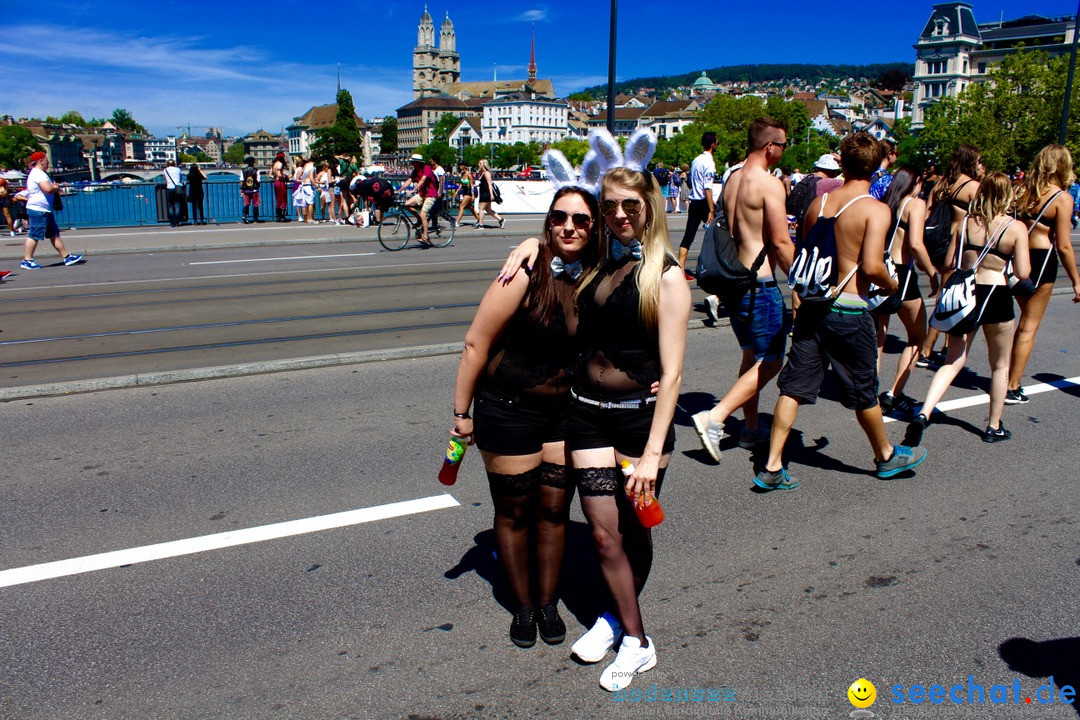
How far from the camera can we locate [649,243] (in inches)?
117

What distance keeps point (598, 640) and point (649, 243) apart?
1.49 metres

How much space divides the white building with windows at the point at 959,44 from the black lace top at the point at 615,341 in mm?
136856

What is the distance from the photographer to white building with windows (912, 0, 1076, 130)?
12381cm

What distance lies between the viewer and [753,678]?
305cm

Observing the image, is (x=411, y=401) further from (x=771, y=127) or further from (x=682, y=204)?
(x=682, y=204)

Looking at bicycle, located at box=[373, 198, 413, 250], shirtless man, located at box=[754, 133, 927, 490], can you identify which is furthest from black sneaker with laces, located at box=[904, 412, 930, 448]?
bicycle, located at box=[373, 198, 413, 250]

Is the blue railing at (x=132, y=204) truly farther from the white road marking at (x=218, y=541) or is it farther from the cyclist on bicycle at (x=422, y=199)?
the white road marking at (x=218, y=541)

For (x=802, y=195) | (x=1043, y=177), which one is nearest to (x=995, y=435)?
(x=1043, y=177)

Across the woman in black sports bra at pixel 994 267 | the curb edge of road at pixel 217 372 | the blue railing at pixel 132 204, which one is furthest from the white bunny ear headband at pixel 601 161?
the blue railing at pixel 132 204

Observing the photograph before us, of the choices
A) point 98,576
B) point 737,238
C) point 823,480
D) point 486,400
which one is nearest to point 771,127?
point 737,238

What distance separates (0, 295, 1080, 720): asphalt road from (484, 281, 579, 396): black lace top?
105cm

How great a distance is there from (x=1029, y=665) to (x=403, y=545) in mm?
2660

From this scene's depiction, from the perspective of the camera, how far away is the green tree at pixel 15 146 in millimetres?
165375

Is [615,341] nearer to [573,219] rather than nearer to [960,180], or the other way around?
[573,219]
